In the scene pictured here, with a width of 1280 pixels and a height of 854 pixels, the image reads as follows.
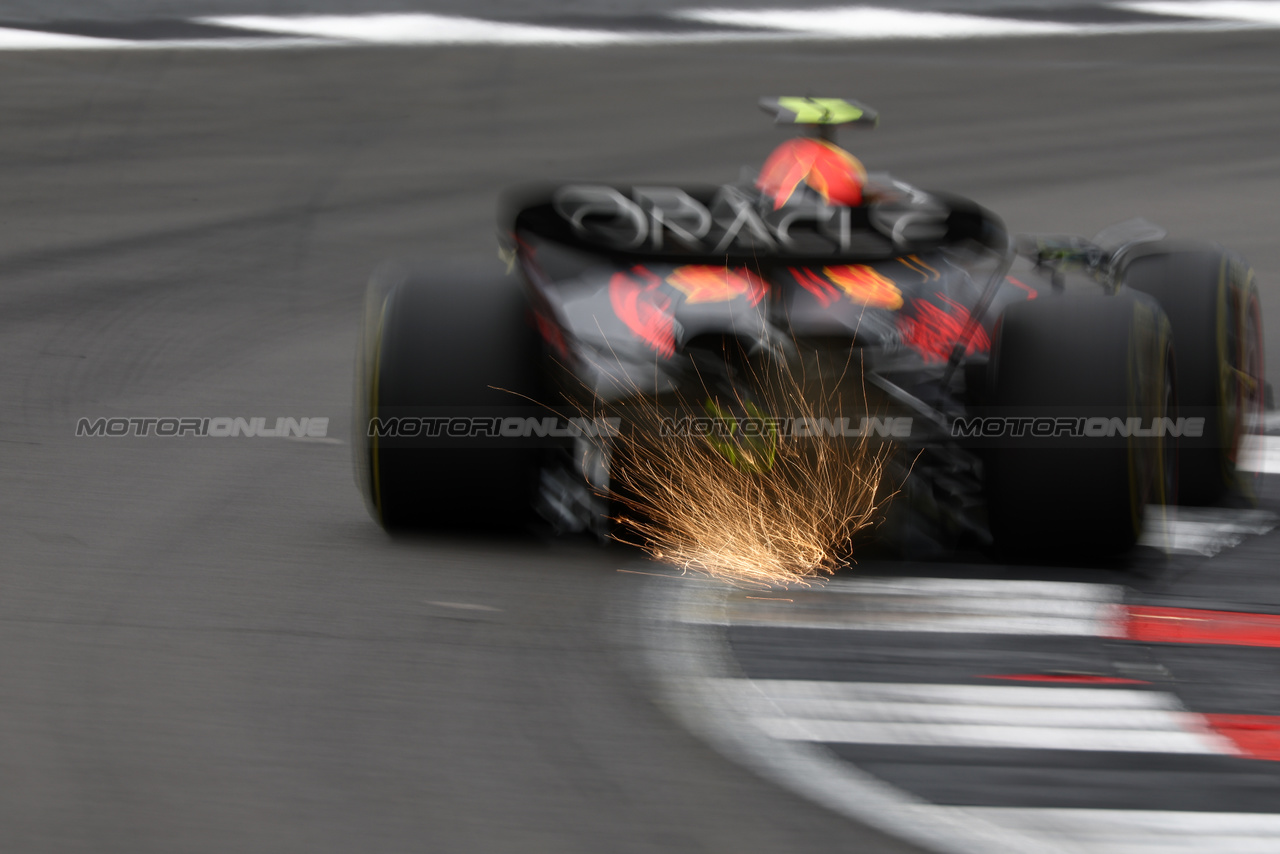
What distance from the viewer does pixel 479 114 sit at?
15891mm

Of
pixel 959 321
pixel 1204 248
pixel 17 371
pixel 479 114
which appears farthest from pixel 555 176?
pixel 959 321

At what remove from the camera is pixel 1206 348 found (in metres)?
6.29

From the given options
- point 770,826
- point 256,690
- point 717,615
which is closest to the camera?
point 770,826

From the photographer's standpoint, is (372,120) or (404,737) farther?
(372,120)

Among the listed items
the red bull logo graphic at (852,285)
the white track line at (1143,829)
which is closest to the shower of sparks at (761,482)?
the red bull logo graphic at (852,285)

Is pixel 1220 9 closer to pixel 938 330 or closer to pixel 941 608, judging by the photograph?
pixel 938 330

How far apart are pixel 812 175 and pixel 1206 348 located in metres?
1.55

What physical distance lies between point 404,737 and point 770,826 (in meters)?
0.90


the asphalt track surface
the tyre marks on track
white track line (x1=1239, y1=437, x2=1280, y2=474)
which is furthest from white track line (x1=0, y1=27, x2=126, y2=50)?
the tyre marks on track

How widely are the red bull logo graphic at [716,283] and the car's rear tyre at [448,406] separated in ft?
1.77

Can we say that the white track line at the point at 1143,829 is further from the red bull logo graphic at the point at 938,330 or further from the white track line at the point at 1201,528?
the red bull logo graphic at the point at 938,330

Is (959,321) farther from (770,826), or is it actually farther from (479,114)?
(479,114)

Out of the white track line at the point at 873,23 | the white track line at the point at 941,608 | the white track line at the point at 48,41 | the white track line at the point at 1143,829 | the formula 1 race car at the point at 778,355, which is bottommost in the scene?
the white track line at the point at 48,41

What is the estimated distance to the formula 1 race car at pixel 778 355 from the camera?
202 inches
